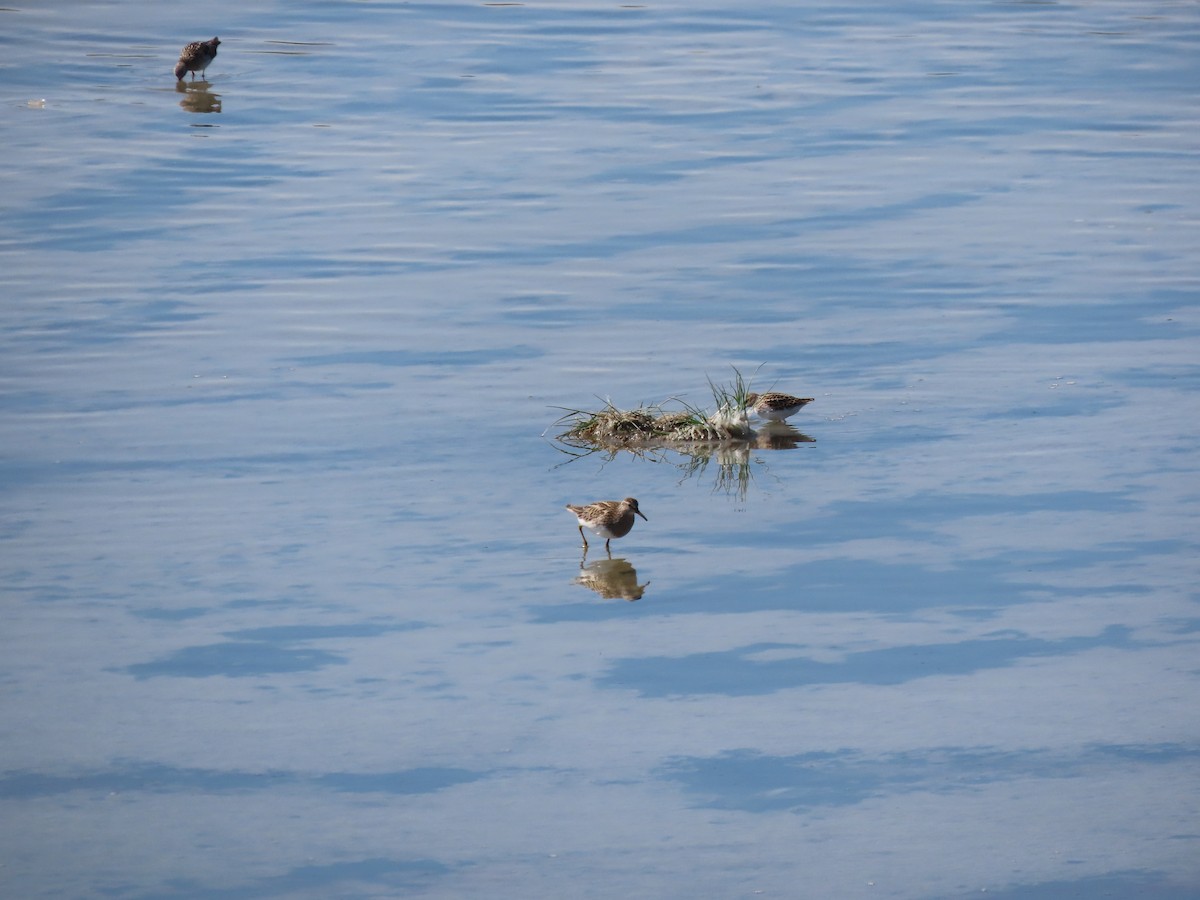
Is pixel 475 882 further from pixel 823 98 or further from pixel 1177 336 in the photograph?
pixel 823 98

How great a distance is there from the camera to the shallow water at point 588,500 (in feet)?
22.2

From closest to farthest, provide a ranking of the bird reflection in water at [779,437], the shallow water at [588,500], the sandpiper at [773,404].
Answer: the shallow water at [588,500]
the sandpiper at [773,404]
the bird reflection in water at [779,437]

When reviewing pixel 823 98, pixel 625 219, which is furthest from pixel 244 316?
pixel 823 98

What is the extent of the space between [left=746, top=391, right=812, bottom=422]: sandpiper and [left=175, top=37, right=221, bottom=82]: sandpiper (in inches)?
499

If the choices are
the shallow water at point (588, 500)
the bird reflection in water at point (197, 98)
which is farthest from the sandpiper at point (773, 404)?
the bird reflection in water at point (197, 98)

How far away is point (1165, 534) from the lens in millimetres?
9383

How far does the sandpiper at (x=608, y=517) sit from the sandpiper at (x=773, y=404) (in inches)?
71.8

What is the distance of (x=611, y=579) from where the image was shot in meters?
9.04

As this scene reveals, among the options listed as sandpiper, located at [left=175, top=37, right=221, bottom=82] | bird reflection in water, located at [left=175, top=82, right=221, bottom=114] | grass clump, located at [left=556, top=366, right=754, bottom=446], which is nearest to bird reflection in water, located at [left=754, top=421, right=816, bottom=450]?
grass clump, located at [left=556, top=366, right=754, bottom=446]

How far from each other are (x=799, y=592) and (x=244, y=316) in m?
6.12

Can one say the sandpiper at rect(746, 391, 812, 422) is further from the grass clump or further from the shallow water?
the shallow water

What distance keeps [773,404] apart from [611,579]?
232 centimetres

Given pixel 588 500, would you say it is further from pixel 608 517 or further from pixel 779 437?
pixel 779 437

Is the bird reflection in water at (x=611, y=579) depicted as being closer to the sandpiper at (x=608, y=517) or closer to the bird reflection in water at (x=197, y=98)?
the sandpiper at (x=608, y=517)
